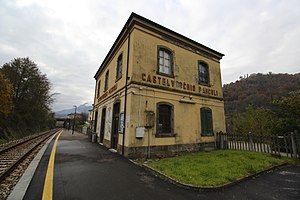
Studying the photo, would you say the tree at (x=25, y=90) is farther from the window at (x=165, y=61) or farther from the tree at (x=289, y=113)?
the tree at (x=289, y=113)

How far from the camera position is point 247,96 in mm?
44938

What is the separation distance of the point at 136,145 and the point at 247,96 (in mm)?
44017

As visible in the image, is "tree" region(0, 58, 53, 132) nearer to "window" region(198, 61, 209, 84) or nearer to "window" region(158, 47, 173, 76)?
"window" region(158, 47, 173, 76)

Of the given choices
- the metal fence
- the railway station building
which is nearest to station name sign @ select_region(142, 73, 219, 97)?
the railway station building

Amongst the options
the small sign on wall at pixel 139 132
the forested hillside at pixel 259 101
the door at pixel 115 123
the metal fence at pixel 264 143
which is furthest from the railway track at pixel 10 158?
the forested hillside at pixel 259 101

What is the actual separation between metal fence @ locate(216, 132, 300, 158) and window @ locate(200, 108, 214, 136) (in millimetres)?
880

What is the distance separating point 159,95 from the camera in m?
10.4

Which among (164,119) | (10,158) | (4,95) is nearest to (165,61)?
(164,119)

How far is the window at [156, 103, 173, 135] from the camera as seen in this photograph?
33.4 feet

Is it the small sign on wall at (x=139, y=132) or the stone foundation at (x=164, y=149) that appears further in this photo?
the small sign on wall at (x=139, y=132)

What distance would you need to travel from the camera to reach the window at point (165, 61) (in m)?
11.1

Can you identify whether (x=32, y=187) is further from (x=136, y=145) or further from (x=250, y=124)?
(x=250, y=124)

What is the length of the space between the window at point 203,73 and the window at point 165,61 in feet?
9.41

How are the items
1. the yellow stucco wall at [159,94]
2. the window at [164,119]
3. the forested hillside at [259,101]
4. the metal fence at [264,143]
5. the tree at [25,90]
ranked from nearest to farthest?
the metal fence at [264,143]
the yellow stucco wall at [159,94]
the window at [164,119]
the forested hillside at [259,101]
the tree at [25,90]
